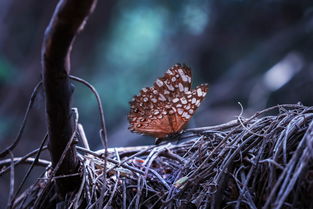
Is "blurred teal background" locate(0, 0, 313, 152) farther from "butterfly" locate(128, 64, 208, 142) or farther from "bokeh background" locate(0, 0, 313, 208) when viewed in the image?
"butterfly" locate(128, 64, 208, 142)

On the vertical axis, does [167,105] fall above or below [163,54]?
below

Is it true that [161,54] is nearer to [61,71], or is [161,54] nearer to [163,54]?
[163,54]

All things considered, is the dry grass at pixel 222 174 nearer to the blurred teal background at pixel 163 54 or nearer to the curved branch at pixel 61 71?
→ the curved branch at pixel 61 71

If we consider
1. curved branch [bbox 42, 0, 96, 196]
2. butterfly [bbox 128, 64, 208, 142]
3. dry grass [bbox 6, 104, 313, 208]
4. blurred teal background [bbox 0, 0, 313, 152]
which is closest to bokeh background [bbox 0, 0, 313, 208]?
blurred teal background [bbox 0, 0, 313, 152]

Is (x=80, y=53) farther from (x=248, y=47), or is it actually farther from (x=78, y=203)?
(x=78, y=203)

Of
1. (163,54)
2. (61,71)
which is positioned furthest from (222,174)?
(163,54)

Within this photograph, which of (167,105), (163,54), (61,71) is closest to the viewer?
(61,71)

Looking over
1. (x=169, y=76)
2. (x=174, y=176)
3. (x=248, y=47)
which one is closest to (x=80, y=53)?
(x=248, y=47)

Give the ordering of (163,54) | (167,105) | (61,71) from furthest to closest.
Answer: (163,54)
(167,105)
(61,71)
